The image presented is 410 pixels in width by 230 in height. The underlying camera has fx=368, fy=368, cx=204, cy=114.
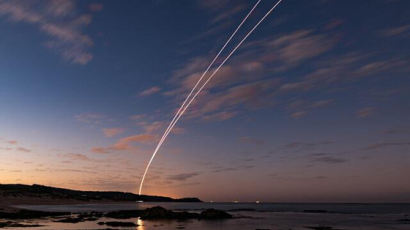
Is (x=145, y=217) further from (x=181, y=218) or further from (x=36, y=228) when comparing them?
(x=36, y=228)

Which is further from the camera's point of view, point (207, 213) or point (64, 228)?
point (207, 213)

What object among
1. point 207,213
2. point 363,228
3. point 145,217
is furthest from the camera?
point 207,213

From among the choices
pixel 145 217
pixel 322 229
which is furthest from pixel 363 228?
pixel 145 217

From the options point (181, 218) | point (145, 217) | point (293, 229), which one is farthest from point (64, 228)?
point (293, 229)

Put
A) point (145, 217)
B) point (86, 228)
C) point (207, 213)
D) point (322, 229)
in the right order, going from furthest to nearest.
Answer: point (207, 213)
point (145, 217)
point (322, 229)
point (86, 228)

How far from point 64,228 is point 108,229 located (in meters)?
8.54

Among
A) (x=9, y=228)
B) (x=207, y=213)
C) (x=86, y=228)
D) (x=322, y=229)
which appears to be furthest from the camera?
(x=207, y=213)

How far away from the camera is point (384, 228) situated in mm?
73438

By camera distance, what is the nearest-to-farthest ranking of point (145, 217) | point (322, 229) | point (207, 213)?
point (322, 229)
point (145, 217)
point (207, 213)

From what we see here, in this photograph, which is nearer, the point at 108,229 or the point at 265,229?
the point at 108,229

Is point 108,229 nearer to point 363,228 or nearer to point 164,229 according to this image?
point 164,229

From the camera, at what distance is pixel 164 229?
62.4 m

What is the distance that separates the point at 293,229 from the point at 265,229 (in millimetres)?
6209

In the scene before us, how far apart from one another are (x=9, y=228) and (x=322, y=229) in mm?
52070
